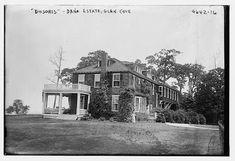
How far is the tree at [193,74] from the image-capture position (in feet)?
26.2

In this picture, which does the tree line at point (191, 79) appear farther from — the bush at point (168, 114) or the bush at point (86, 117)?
the bush at point (86, 117)

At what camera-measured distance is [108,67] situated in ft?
26.5

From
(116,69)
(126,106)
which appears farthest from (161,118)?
(116,69)

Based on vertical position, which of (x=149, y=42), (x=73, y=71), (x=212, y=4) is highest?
(x=212, y=4)

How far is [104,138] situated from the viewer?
25.6 ft

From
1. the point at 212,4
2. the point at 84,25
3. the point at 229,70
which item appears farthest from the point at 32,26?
the point at 229,70

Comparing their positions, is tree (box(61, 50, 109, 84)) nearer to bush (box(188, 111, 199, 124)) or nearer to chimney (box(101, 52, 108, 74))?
chimney (box(101, 52, 108, 74))

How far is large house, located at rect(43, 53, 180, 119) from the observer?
8.10 metres

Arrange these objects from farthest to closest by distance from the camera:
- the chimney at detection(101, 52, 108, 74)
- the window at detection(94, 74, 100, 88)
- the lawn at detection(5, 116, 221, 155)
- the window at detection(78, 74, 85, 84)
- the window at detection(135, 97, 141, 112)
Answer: the window at detection(94, 74, 100, 88) → the window at detection(135, 97, 141, 112) → the window at detection(78, 74, 85, 84) → the chimney at detection(101, 52, 108, 74) → the lawn at detection(5, 116, 221, 155)

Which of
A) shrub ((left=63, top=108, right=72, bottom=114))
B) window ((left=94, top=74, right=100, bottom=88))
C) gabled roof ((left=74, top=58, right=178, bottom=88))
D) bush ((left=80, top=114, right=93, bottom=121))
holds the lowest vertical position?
bush ((left=80, top=114, right=93, bottom=121))

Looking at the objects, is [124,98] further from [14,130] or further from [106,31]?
[14,130]

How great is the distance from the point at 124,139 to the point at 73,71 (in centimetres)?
222

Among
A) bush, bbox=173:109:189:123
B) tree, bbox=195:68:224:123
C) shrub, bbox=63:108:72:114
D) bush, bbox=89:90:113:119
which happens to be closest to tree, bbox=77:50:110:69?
bush, bbox=89:90:113:119

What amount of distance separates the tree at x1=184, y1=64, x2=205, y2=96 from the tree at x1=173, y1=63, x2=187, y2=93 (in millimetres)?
77
